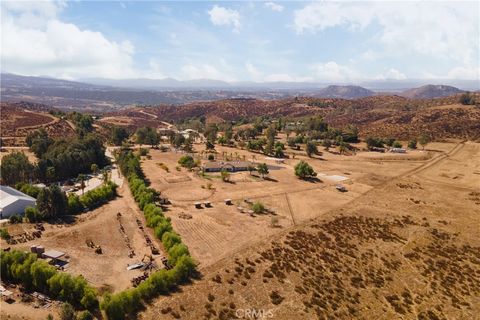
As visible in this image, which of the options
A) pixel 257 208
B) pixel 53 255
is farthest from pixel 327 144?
pixel 53 255

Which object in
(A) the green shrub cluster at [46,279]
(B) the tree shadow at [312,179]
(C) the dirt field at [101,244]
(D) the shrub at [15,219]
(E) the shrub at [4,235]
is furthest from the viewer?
(B) the tree shadow at [312,179]

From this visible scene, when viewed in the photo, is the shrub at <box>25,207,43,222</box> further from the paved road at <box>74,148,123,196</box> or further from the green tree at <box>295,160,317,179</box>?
the green tree at <box>295,160,317,179</box>

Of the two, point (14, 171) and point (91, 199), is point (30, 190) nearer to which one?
point (91, 199)

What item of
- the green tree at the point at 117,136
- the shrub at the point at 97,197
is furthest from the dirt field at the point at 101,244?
the green tree at the point at 117,136

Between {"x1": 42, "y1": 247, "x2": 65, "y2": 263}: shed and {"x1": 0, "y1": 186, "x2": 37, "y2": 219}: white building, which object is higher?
{"x1": 0, "y1": 186, "x2": 37, "y2": 219}: white building

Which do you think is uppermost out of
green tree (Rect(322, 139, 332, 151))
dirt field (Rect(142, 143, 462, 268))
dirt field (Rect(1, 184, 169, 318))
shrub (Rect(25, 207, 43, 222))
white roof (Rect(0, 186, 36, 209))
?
green tree (Rect(322, 139, 332, 151))

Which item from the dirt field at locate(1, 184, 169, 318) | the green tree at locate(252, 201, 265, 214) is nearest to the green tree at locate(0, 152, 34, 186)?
the dirt field at locate(1, 184, 169, 318)

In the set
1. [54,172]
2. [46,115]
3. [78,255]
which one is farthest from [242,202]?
[46,115]

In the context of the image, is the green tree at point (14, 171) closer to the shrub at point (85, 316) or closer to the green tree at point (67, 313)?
the green tree at point (67, 313)
